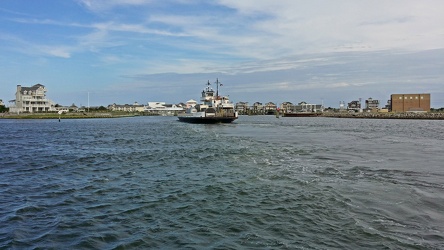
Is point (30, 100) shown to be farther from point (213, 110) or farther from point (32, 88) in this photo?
point (213, 110)

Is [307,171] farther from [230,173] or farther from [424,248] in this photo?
[424,248]

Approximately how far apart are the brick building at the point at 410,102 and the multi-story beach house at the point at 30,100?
13175cm

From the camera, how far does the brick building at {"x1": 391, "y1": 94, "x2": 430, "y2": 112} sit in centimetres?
12950

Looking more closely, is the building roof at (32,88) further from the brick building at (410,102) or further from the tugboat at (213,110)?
the brick building at (410,102)

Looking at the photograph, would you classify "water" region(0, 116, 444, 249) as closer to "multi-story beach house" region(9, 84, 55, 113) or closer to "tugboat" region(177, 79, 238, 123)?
"tugboat" region(177, 79, 238, 123)

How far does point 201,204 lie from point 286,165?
7.92 m

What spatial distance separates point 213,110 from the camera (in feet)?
228

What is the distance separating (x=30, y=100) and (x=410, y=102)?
5458 inches

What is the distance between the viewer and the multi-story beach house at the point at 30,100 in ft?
392

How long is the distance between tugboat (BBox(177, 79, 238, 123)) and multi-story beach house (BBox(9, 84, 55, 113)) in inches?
2777

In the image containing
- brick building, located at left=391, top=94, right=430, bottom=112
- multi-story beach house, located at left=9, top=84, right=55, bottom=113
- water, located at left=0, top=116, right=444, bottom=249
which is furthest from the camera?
brick building, located at left=391, top=94, right=430, bottom=112

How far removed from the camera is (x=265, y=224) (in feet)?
27.1

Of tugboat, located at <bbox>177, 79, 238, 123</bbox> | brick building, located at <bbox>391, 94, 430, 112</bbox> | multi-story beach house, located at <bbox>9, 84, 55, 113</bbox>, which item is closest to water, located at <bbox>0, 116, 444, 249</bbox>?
tugboat, located at <bbox>177, 79, 238, 123</bbox>

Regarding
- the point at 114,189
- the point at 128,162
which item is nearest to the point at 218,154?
the point at 128,162
